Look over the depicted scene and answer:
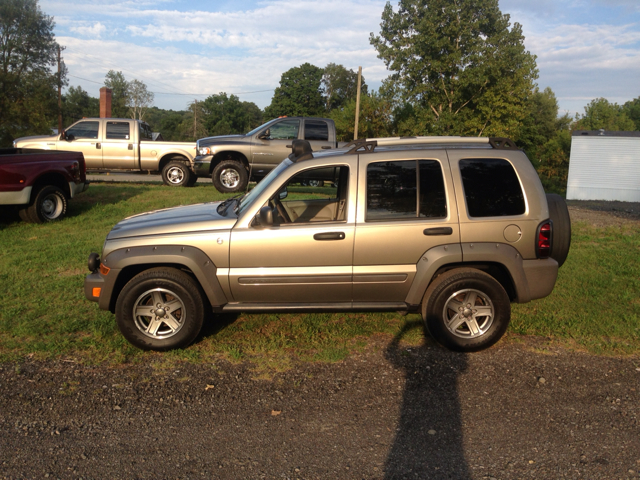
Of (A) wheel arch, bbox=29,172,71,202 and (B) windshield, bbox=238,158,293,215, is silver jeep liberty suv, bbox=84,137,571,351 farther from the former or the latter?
(A) wheel arch, bbox=29,172,71,202

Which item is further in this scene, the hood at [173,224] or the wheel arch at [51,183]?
the wheel arch at [51,183]

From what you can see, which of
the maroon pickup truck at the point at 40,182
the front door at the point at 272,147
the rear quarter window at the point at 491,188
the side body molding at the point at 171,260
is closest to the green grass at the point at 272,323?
the side body molding at the point at 171,260

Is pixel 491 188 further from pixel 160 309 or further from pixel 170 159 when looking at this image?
pixel 170 159

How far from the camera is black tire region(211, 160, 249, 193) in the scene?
45.8ft

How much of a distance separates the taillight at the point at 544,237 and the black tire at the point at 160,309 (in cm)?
314

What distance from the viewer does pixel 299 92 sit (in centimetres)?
8069

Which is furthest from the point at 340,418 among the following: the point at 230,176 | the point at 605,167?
the point at 605,167

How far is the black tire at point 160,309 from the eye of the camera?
4895mm

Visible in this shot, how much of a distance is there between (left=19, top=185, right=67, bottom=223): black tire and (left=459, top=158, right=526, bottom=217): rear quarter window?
842cm

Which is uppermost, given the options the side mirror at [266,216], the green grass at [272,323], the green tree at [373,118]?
the green tree at [373,118]

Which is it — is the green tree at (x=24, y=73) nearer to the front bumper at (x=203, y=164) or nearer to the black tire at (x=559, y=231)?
the front bumper at (x=203, y=164)

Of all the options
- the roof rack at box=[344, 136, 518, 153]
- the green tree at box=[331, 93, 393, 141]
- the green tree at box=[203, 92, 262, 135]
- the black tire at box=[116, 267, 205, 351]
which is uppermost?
the green tree at box=[203, 92, 262, 135]

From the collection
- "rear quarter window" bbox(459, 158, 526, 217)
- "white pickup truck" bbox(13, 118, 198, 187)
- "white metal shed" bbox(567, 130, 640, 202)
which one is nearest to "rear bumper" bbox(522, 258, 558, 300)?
"rear quarter window" bbox(459, 158, 526, 217)

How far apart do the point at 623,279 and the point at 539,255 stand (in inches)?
125
